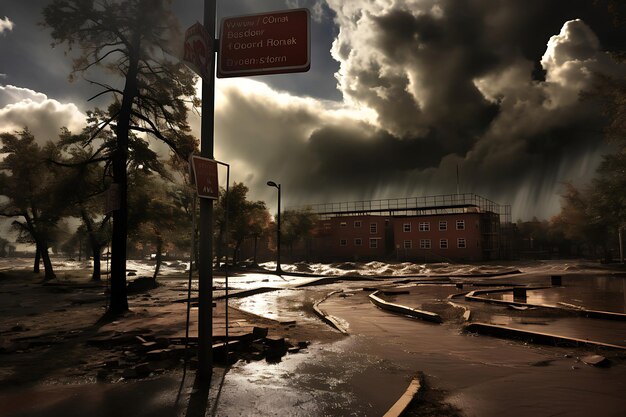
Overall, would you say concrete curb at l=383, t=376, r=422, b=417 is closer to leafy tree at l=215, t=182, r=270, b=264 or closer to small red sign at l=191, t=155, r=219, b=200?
small red sign at l=191, t=155, r=219, b=200

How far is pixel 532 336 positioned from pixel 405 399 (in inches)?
182

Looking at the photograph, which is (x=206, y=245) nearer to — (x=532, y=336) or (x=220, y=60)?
(x=220, y=60)

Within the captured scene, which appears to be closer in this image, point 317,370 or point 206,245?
point 206,245

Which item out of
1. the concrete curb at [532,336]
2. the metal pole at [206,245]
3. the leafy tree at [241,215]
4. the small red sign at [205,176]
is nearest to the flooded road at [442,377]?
the concrete curb at [532,336]

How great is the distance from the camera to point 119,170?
1253 cm

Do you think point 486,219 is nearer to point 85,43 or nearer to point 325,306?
point 325,306

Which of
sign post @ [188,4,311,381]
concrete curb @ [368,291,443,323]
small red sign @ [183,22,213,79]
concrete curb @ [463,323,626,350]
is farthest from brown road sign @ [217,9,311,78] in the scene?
concrete curb @ [368,291,443,323]

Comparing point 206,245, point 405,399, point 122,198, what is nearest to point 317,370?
point 405,399

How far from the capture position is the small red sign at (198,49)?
5.42m

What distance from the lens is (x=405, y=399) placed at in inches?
183

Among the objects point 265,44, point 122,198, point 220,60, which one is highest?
point 265,44

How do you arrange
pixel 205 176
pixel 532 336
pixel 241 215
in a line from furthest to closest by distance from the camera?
pixel 241 215 < pixel 532 336 < pixel 205 176

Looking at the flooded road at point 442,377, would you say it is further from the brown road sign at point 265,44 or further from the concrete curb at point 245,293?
the concrete curb at point 245,293

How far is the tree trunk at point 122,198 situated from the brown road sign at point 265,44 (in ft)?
24.3
